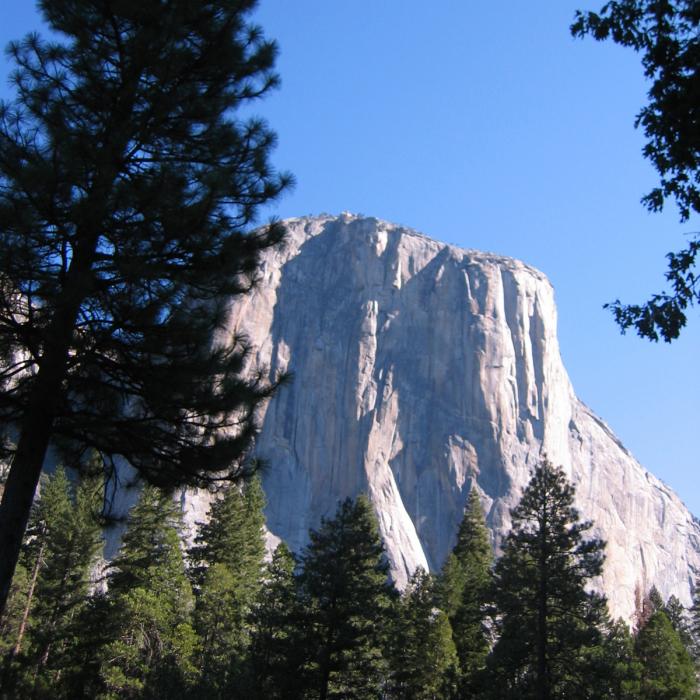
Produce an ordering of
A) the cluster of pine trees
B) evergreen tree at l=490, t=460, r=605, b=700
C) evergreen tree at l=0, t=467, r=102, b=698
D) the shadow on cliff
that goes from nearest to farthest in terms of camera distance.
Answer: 1. evergreen tree at l=490, t=460, r=605, b=700
2. the cluster of pine trees
3. evergreen tree at l=0, t=467, r=102, b=698
4. the shadow on cliff

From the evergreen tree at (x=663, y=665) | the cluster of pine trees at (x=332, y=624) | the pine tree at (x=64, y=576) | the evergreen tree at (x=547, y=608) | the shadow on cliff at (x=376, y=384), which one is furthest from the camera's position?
the shadow on cliff at (x=376, y=384)

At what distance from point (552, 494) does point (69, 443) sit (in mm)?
18945

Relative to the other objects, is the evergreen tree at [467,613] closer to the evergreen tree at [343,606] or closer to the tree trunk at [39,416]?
the evergreen tree at [343,606]

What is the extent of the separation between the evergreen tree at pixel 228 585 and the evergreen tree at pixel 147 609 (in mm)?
909

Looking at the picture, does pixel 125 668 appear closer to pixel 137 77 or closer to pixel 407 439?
pixel 137 77

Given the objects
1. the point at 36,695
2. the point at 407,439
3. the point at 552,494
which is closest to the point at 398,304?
the point at 407,439

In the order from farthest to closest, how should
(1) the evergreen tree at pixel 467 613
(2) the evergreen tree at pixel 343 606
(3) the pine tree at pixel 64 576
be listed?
(3) the pine tree at pixel 64 576
(1) the evergreen tree at pixel 467 613
(2) the evergreen tree at pixel 343 606

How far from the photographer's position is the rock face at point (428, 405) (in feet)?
342

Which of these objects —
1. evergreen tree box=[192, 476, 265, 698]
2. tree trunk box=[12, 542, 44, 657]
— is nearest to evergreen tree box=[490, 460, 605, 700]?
evergreen tree box=[192, 476, 265, 698]

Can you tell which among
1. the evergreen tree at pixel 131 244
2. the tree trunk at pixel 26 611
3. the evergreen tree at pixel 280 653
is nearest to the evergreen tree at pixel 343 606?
the evergreen tree at pixel 280 653

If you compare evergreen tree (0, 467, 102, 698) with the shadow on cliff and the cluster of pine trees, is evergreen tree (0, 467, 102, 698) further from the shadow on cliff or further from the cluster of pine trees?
the shadow on cliff

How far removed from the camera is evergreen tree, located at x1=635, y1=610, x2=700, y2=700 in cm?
3091

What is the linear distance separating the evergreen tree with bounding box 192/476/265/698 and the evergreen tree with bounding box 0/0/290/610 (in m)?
12.8

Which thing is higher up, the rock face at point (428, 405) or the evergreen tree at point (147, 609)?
the rock face at point (428, 405)
